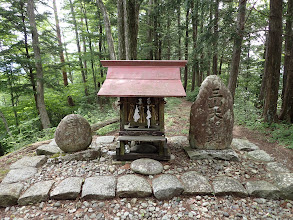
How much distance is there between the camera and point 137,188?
2.78m

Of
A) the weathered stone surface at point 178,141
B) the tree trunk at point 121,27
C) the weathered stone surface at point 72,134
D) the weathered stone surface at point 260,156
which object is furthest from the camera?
the tree trunk at point 121,27

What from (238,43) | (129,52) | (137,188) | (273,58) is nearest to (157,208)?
(137,188)

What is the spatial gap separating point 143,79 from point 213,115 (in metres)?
1.94

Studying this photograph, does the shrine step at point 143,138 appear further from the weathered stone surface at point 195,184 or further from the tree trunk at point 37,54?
the tree trunk at point 37,54

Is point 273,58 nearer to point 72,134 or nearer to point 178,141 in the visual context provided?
point 178,141

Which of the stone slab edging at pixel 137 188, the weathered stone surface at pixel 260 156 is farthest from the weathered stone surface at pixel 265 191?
the weathered stone surface at pixel 260 156

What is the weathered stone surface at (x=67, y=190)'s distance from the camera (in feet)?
8.80

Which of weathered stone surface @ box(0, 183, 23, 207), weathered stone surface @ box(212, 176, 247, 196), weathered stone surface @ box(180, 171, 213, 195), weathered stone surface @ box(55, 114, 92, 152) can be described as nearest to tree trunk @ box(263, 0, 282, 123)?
weathered stone surface @ box(212, 176, 247, 196)

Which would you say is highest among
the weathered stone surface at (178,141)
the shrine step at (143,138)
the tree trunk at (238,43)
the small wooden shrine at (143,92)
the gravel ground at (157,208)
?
the tree trunk at (238,43)

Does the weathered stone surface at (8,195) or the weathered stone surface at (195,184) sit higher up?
the weathered stone surface at (8,195)

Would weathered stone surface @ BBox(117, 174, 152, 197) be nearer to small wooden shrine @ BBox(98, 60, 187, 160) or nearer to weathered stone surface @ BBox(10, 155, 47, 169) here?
small wooden shrine @ BBox(98, 60, 187, 160)

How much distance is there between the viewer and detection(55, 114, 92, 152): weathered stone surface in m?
3.70

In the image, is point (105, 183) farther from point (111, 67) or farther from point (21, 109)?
point (21, 109)

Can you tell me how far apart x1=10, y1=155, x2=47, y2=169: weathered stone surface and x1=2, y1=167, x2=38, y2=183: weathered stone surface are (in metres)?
0.15
